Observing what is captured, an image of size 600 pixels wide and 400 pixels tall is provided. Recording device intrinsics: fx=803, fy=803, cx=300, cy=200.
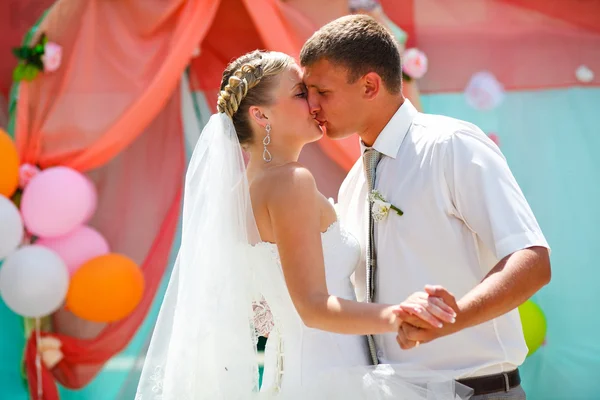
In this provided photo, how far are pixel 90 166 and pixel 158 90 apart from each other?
72cm

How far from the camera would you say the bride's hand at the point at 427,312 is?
216 centimetres

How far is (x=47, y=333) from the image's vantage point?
5.73 m

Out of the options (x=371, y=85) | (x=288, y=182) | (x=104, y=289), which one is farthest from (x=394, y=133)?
(x=104, y=289)

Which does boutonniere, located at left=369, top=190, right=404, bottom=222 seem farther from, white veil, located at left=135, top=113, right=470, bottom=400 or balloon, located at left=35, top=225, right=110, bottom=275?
balloon, located at left=35, top=225, right=110, bottom=275

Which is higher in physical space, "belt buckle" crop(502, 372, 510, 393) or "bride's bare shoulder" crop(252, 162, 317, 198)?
"bride's bare shoulder" crop(252, 162, 317, 198)

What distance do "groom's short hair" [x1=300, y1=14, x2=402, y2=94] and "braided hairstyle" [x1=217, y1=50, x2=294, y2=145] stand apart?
149 millimetres

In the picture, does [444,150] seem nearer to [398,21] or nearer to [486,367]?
[486,367]

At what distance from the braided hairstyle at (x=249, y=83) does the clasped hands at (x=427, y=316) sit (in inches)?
38.9

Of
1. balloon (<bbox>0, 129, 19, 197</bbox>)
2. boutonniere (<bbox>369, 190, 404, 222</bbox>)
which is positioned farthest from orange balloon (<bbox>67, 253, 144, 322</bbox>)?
boutonniere (<bbox>369, 190, 404, 222</bbox>)

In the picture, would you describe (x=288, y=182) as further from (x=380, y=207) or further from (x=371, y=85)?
(x=371, y=85)

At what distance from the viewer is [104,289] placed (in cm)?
537

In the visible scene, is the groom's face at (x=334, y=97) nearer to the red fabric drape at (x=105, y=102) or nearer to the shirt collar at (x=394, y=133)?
the shirt collar at (x=394, y=133)

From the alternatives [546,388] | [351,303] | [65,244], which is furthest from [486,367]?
[65,244]

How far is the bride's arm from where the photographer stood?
2.36 m
